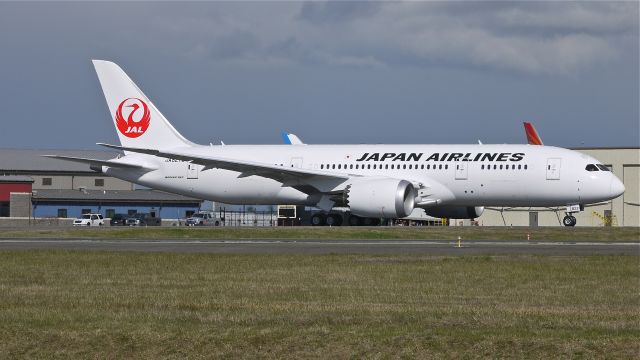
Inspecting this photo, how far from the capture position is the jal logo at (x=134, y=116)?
61594 millimetres

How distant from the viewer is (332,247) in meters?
35.8

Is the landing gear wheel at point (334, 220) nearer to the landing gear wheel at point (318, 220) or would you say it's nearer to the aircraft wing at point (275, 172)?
the landing gear wheel at point (318, 220)

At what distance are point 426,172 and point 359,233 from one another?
10.3 meters

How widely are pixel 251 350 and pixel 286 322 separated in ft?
6.33

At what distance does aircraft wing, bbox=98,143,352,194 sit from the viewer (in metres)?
53.9

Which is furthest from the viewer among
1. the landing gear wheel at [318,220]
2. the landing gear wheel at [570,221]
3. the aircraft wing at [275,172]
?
the landing gear wheel at [318,220]

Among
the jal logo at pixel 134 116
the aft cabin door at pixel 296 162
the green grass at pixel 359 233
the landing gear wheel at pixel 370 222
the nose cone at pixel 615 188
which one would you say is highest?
the jal logo at pixel 134 116

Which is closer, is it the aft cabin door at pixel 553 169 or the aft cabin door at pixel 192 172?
the aft cabin door at pixel 553 169

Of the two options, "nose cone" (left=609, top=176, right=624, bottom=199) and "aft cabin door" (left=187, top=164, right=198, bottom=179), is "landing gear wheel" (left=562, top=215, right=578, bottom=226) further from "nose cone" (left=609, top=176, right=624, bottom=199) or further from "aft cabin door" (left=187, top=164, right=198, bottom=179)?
"aft cabin door" (left=187, top=164, right=198, bottom=179)

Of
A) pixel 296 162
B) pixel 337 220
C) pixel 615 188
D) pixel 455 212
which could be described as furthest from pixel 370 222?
pixel 615 188

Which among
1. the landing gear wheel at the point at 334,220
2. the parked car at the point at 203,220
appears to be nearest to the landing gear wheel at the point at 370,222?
the landing gear wheel at the point at 334,220

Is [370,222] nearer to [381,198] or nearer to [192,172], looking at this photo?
[381,198]

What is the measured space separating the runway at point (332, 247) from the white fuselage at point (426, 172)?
1291 cm

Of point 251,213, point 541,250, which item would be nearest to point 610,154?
point 251,213
